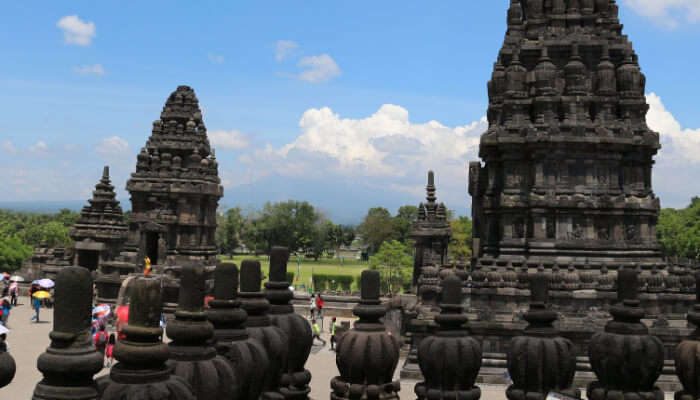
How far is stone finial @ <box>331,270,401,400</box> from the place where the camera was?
7.35 metres

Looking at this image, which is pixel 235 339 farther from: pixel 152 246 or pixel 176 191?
pixel 152 246

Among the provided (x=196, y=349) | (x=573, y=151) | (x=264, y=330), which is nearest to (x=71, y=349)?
(x=196, y=349)

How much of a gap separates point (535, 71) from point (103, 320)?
51.9 ft

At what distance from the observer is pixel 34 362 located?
61.4 feet

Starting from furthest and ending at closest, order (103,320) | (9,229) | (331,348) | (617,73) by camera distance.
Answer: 1. (9,229)
2. (331,348)
3. (103,320)
4. (617,73)

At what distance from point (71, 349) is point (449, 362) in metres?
4.20

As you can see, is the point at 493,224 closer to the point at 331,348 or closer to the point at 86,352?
A: the point at 331,348

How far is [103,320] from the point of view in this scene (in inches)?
787

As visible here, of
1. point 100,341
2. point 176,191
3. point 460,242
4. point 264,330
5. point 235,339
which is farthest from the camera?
point 460,242

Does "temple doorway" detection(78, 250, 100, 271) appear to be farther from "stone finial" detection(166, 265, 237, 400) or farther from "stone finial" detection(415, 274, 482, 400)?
"stone finial" detection(166, 265, 237, 400)

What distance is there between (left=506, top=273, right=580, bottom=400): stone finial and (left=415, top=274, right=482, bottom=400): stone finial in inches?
17.4

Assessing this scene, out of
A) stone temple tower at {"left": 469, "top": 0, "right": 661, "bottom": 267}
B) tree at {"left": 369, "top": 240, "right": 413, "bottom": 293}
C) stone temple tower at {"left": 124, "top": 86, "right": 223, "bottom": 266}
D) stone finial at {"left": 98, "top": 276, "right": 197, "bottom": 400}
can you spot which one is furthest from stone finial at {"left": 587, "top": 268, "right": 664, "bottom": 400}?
tree at {"left": 369, "top": 240, "right": 413, "bottom": 293}

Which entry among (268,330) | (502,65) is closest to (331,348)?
(502,65)

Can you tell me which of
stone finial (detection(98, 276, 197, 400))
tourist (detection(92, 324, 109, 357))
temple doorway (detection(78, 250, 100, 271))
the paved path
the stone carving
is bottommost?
the paved path
